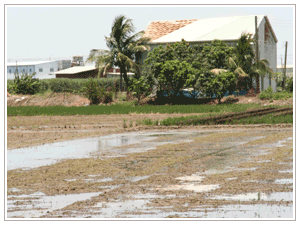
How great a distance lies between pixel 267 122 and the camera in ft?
63.9

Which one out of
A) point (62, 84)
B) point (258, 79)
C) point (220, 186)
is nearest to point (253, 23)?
point (258, 79)

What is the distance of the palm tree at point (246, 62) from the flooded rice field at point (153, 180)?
22.3 meters

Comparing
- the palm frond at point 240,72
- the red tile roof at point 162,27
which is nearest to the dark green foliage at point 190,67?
the palm frond at point 240,72

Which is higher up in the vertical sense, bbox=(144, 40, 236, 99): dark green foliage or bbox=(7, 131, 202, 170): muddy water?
bbox=(144, 40, 236, 99): dark green foliage

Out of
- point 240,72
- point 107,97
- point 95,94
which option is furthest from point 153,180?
point 107,97

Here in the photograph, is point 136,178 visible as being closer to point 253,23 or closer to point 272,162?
point 272,162

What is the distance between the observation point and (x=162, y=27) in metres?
42.7

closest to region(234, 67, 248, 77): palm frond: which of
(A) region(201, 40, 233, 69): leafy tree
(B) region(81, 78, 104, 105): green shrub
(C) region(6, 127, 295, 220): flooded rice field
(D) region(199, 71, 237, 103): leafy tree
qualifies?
(D) region(199, 71, 237, 103): leafy tree

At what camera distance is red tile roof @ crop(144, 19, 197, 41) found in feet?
135

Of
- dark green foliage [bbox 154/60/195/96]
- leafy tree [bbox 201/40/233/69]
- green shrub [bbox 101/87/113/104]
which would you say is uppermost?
leafy tree [bbox 201/40/233/69]

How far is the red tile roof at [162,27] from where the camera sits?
41.3m

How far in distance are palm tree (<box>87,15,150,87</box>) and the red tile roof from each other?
162 centimetres

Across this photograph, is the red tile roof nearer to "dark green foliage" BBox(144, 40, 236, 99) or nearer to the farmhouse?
the farmhouse

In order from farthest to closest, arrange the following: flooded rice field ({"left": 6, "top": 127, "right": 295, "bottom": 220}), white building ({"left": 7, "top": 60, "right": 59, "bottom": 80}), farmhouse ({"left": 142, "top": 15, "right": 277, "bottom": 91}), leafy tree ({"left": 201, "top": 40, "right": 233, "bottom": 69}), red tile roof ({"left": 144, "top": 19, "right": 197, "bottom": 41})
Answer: white building ({"left": 7, "top": 60, "right": 59, "bottom": 80})
red tile roof ({"left": 144, "top": 19, "right": 197, "bottom": 41})
farmhouse ({"left": 142, "top": 15, "right": 277, "bottom": 91})
leafy tree ({"left": 201, "top": 40, "right": 233, "bottom": 69})
flooded rice field ({"left": 6, "top": 127, "right": 295, "bottom": 220})
